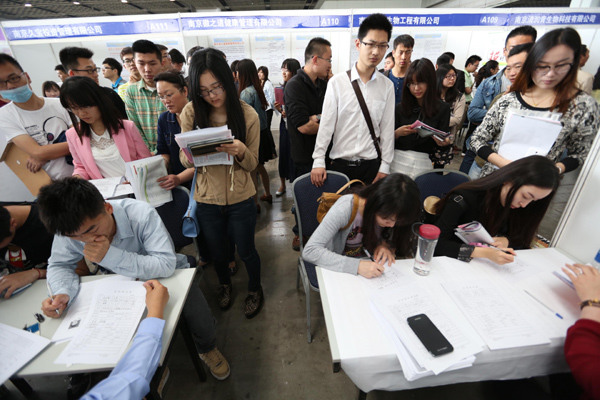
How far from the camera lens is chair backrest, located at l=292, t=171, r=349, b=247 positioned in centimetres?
166

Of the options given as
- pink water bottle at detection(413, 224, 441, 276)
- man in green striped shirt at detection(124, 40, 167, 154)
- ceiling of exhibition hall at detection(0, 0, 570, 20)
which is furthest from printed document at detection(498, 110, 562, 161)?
ceiling of exhibition hall at detection(0, 0, 570, 20)

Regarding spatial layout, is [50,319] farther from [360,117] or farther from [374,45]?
[374,45]

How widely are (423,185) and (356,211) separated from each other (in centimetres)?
74

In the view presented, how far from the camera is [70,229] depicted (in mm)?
934

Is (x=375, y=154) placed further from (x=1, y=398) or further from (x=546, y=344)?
(x=1, y=398)

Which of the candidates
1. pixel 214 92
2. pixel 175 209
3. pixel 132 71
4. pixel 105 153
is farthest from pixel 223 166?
pixel 132 71

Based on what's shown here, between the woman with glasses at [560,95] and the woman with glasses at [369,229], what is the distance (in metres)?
0.81

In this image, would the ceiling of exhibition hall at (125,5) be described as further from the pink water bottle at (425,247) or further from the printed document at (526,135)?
the pink water bottle at (425,247)

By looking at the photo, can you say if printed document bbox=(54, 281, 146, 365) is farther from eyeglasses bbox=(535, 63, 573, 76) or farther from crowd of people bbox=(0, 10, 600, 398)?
eyeglasses bbox=(535, 63, 573, 76)

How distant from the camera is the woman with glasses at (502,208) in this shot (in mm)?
1134

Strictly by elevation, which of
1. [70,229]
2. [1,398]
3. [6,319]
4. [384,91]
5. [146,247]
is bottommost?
[1,398]

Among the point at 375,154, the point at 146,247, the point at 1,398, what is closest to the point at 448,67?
the point at 375,154

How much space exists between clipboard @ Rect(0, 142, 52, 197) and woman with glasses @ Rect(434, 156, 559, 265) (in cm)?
255

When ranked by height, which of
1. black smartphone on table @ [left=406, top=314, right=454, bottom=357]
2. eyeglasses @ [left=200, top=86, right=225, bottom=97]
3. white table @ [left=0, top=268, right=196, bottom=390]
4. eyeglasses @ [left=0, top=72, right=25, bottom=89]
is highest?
eyeglasses @ [left=0, top=72, right=25, bottom=89]
